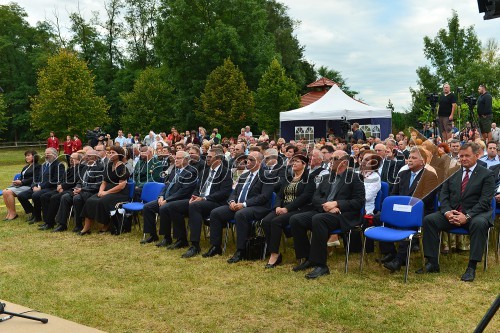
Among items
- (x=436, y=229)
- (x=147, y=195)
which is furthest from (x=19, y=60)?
(x=436, y=229)

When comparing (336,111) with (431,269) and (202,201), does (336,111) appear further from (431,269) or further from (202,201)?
(431,269)

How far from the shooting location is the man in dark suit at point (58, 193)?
8602 mm

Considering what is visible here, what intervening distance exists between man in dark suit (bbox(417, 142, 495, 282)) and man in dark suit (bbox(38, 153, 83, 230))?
19.9 ft

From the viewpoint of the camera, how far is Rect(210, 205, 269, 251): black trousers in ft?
20.8

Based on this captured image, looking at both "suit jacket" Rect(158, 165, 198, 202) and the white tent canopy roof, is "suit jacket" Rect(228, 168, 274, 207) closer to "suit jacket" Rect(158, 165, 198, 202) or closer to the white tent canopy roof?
"suit jacket" Rect(158, 165, 198, 202)

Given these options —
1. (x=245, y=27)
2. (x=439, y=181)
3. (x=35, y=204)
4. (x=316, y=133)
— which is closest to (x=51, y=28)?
(x=245, y=27)

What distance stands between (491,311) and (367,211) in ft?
12.4

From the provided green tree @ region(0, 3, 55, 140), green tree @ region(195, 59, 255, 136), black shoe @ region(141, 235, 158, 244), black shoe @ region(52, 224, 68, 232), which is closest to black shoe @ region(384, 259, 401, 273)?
black shoe @ region(141, 235, 158, 244)

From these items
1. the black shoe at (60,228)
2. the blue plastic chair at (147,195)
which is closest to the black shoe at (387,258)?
the blue plastic chair at (147,195)

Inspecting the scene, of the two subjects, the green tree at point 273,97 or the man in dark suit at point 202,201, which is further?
the green tree at point 273,97

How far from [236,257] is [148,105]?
2978 centimetres

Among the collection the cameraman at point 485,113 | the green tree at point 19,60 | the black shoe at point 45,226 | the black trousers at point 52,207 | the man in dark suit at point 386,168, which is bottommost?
the black shoe at point 45,226

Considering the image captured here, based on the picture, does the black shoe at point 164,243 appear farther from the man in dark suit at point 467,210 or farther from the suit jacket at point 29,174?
the suit jacket at point 29,174

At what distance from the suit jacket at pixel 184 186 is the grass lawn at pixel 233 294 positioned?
0.99 m
